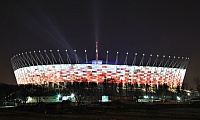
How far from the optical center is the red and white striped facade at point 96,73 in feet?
304

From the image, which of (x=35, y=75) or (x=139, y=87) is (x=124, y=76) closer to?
(x=139, y=87)

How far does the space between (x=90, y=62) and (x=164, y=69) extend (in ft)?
80.2

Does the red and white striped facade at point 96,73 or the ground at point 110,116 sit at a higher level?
the red and white striped facade at point 96,73

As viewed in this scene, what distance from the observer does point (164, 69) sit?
97.9 m

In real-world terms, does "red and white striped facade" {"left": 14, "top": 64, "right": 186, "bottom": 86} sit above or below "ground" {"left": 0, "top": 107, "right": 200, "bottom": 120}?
above

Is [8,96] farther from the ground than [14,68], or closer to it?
closer to it

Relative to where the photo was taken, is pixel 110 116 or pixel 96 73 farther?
pixel 96 73

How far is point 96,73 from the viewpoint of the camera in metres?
93.5

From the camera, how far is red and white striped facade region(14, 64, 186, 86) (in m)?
92.8

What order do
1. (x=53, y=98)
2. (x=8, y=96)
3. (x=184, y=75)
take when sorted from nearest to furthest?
(x=53, y=98), (x=8, y=96), (x=184, y=75)

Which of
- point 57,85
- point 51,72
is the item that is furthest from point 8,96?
point 51,72

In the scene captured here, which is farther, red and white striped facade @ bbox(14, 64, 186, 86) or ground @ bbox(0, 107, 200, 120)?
red and white striped facade @ bbox(14, 64, 186, 86)

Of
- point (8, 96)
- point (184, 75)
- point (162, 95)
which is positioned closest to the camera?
point (8, 96)

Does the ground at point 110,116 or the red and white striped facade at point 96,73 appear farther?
the red and white striped facade at point 96,73
